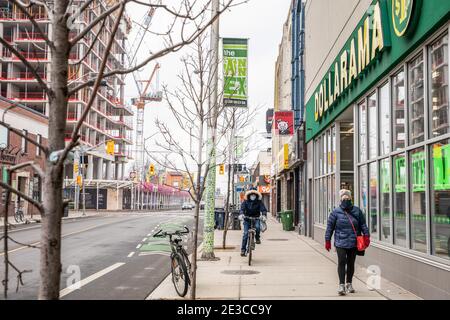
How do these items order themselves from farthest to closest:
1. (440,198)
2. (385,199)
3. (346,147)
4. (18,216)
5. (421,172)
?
(18,216)
(346,147)
(385,199)
(421,172)
(440,198)

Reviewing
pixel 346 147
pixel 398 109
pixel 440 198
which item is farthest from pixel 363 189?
pixel 440 198

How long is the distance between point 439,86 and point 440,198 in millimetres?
1751

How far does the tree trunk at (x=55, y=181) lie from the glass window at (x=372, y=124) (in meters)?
9.39

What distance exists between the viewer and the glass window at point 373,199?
1148 centimetres

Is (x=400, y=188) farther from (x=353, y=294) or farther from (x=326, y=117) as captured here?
(x=326, y=117)

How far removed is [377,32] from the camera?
1001 cm

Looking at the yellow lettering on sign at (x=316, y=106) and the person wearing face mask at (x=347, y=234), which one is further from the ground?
the yellow lettering on sign at (x=316, y=106)

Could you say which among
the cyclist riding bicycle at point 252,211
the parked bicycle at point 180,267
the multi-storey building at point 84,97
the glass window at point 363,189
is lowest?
the parked bicycle at point 180,267

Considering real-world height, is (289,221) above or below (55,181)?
below

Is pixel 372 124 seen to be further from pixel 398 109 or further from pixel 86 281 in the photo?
pixel 86 281

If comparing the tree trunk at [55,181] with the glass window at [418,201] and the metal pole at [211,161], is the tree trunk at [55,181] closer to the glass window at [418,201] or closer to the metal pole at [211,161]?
the glass window at [418,201]

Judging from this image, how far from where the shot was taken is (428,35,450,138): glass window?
757 cm

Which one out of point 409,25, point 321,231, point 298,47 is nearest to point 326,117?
point 321,231

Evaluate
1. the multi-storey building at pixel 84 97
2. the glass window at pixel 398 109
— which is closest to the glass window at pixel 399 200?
the glass window at pixel 398 109
